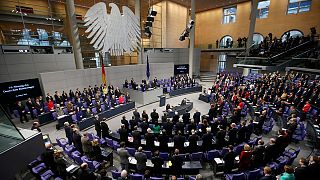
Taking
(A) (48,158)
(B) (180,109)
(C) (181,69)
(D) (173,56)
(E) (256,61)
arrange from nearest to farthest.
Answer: (A) (48,158) → (B) (180,109) → (E) (256,61) → (D) (173,56) → (C) (181,69)

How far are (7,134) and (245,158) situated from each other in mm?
6448

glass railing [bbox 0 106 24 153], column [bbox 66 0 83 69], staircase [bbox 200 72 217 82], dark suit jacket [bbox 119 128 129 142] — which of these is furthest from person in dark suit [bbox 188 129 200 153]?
staircase [bbox 200 72 217 82]

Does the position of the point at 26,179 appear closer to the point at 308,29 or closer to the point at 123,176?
the point at 123,176

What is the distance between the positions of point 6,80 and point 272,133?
54.0 feet

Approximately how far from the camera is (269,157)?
5699mm

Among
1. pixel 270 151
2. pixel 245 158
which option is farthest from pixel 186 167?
pixel 270 151

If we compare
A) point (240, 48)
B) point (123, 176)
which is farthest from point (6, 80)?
point (240, 48)

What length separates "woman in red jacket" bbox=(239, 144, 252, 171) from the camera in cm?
521

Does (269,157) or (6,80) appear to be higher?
(6,80)

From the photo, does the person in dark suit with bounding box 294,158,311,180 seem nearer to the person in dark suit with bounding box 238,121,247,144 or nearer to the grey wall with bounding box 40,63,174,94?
the person in dark suit with bounding box 238,121,247,144

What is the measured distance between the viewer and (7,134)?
4.15m

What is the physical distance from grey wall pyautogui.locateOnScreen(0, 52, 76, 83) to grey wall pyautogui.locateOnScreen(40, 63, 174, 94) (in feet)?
2.23

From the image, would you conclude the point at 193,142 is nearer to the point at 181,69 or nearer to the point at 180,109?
the point at 180,109

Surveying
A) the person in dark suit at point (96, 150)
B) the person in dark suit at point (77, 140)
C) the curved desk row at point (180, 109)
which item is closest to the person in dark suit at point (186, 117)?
the curved desk row at point (180, 109)
